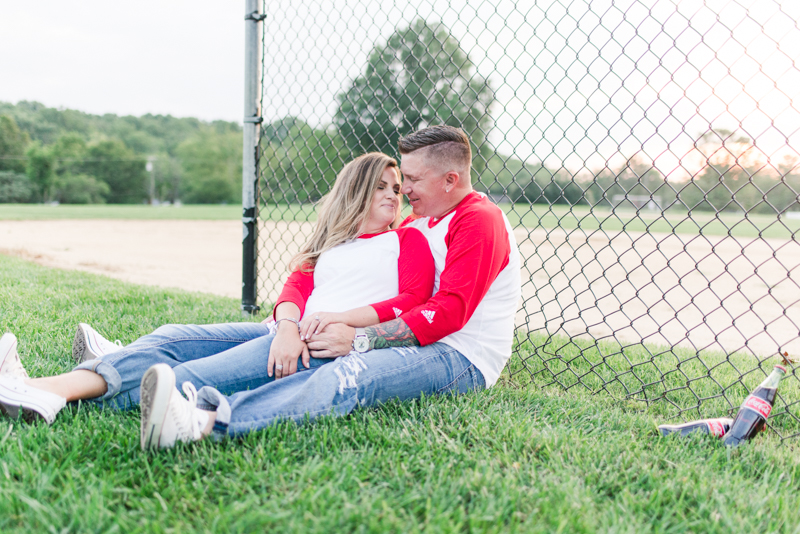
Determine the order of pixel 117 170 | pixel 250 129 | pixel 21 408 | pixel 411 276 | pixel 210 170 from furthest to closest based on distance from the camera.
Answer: pixel 210 170, pixel 117 170, pixel 250 129, pixel 411 276, pixel 21 408

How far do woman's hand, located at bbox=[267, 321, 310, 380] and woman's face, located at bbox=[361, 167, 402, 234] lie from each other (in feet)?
2.00

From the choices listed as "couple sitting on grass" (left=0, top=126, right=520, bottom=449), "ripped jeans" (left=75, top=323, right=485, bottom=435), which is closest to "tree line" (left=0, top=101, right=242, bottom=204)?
"couple sitting on grass" (left=0, top=126, right=520, bottom=449)

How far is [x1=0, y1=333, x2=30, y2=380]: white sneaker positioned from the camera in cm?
175

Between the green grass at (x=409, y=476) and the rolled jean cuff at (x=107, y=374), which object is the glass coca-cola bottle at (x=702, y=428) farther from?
the rolled jean cuff at (x=107, y=374)

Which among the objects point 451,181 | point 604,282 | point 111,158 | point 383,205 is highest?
point 111,158

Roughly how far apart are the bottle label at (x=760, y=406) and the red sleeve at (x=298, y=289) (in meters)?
1.78

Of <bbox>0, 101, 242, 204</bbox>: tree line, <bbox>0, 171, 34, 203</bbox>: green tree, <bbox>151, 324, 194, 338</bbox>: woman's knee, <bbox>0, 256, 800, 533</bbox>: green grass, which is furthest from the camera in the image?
<bbox>0, 101, 242, 204</bbox>: tree line

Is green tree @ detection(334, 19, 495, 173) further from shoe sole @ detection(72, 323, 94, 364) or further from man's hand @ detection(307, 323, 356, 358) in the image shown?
shoe sole @ detection(72, 323, 94, 364)

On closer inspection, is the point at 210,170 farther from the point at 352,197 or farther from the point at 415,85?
the point at 352,197

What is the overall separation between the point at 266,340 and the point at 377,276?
520 mm

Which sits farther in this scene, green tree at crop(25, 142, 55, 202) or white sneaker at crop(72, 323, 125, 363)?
green tree at crop(25, 142, 55, 202)

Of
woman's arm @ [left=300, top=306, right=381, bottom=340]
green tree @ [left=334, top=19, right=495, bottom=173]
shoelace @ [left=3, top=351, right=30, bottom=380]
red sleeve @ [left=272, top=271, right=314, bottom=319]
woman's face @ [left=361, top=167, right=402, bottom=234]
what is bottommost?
shoelace @ [left=3, top=351, right=30, bottom=380]

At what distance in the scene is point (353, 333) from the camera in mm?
1959

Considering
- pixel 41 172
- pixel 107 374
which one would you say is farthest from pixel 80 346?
pixel 41 172
